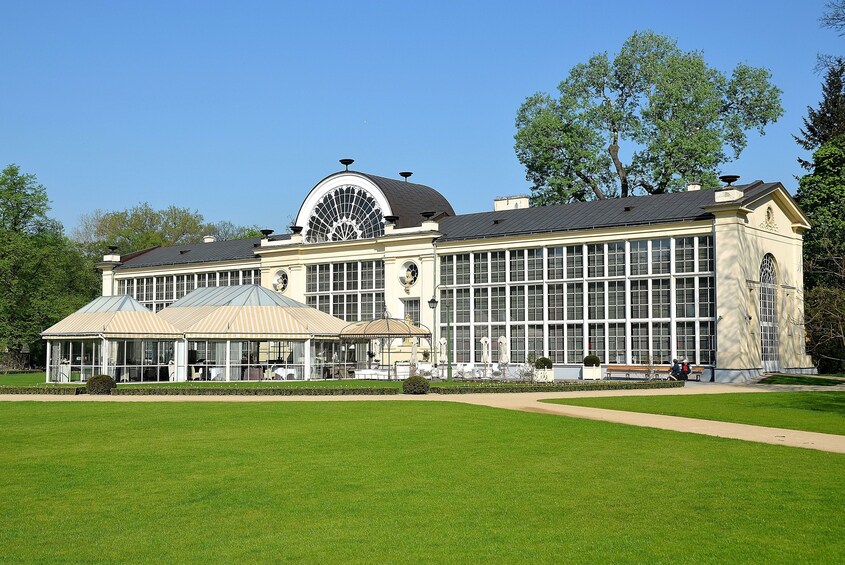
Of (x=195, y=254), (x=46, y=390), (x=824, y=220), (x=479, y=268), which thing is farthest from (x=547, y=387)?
(x=195, y=254)

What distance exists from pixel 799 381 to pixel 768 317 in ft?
22.2

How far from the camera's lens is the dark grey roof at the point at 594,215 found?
163 ft

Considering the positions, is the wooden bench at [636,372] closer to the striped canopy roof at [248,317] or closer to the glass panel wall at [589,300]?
the glass panel wall at [589,300]

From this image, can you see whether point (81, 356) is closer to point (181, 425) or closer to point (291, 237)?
point (291, 237)

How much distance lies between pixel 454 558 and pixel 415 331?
145 feet

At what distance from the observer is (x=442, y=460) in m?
17.3

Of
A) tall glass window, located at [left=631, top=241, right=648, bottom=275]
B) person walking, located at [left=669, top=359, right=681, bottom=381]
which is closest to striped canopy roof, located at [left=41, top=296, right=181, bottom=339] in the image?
tall glass window, located at [left=631, top=241, right=648, bottom=275]

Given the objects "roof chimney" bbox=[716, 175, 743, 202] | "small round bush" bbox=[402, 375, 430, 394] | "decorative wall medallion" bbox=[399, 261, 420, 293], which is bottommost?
"small round bush" bbox=[402, 375, 430, 394]

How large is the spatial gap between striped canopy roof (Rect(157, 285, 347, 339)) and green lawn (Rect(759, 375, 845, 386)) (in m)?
23.3

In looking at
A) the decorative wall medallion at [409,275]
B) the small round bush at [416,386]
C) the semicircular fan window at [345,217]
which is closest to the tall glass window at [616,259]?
the decorative wall medallion at [409,275]

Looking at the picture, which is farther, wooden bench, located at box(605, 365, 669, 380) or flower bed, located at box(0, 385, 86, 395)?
wooden bench, located at box(605, 365, 669, 380)

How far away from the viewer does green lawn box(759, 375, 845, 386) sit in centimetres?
4336

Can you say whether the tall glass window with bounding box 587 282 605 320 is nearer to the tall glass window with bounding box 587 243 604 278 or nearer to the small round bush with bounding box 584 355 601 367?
the tall glass window with bounding box 587 243 604 278

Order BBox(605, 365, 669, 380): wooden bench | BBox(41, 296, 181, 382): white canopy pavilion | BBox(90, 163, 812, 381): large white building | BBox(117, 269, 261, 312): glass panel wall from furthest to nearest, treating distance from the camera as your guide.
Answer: BBox(117, 269, 261, 312): glass panel wall, BBox(41, 296, 181, 382): white canopy pavilion, BBox(90, 163, 812, 381): large white building, BBox(605, 365, 669, 380): wooden bench
